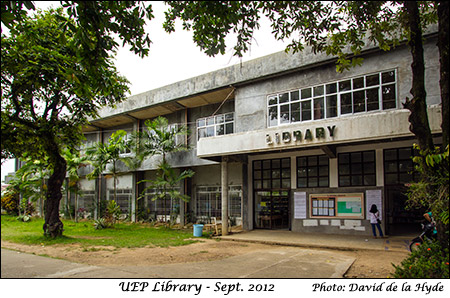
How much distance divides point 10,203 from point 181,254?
2850 centimetres

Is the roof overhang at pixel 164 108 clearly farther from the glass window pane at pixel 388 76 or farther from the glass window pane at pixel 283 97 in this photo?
the glass window pane at pixel 388 76

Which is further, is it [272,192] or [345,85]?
[272,192]

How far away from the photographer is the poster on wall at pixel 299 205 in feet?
48.9

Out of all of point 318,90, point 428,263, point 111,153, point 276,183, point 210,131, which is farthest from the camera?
point 111,153

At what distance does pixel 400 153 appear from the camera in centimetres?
1281

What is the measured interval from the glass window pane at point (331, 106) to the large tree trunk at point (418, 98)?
7.29 m

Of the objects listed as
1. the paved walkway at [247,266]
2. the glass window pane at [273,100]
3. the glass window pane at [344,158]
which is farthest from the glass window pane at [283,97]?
the paved walkway at [247,266]

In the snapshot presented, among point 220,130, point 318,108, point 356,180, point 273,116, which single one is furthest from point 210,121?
point 356,180

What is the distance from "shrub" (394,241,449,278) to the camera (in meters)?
5.26

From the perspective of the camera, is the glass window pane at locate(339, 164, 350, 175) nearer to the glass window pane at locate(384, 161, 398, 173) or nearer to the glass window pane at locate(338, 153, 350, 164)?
the glass window pane at locate(338, 153, 350, 164)

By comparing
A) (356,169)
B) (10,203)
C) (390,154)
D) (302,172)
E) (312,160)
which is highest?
(390,154)

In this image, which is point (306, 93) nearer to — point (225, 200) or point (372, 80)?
point (372, 80)

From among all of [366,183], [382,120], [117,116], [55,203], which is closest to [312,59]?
[382,120]

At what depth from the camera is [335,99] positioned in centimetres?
1350
